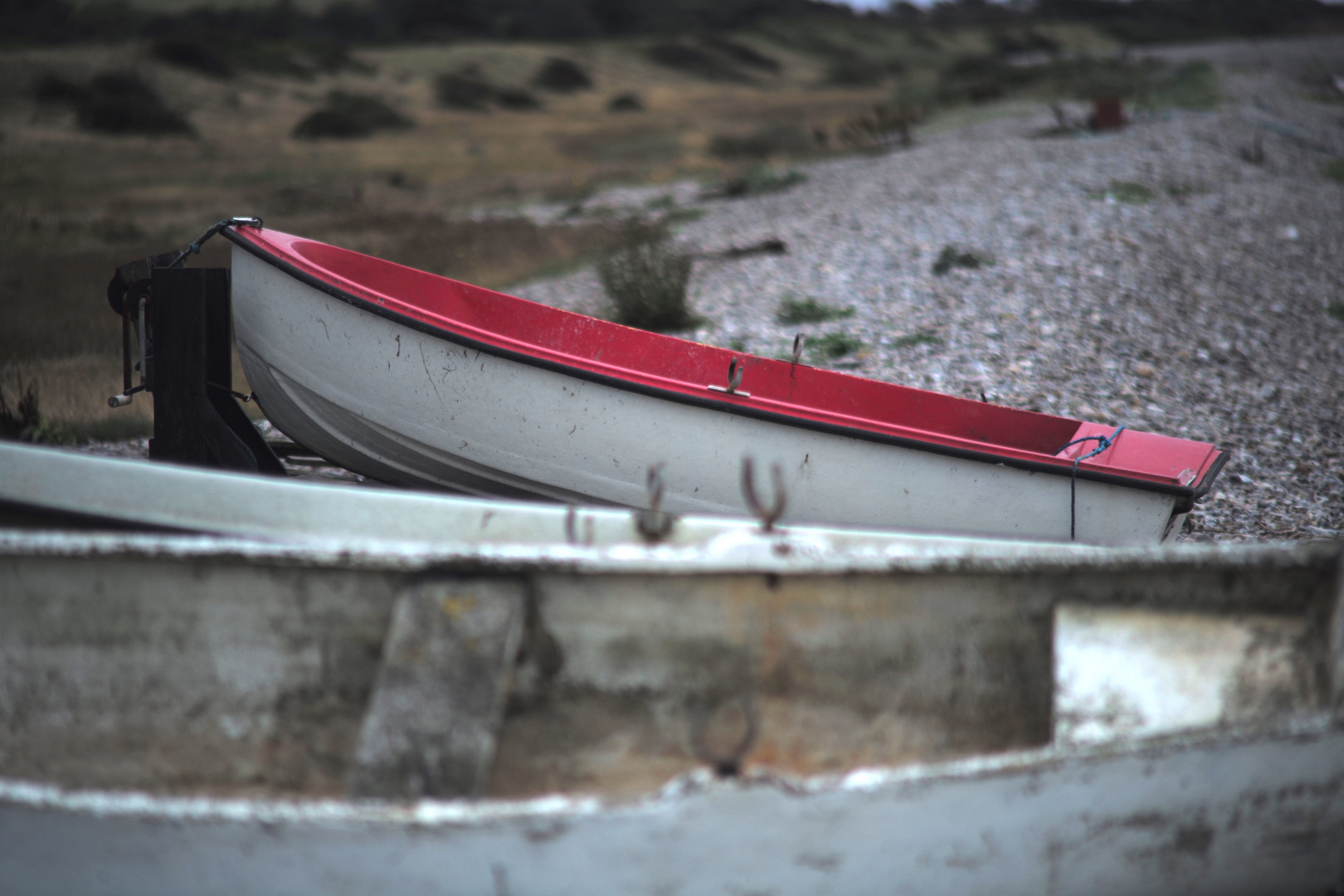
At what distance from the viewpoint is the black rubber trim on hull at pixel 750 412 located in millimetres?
3562

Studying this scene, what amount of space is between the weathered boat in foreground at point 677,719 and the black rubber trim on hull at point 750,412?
121 cm

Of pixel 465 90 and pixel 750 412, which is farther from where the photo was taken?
pixel 465 90

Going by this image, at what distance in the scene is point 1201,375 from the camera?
259 inches

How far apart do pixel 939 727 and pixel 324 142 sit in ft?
81.2

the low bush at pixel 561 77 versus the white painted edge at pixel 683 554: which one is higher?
the low bush at pixel 561 77

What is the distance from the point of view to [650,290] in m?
7.56

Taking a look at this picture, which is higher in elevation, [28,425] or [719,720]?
[28,425]

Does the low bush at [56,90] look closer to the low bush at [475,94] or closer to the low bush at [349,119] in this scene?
the low bush at [349,119]

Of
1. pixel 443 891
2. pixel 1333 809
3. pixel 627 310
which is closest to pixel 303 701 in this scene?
pixel 443 891

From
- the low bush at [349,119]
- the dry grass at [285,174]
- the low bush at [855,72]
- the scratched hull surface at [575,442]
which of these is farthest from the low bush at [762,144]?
the low bush at [855,72]

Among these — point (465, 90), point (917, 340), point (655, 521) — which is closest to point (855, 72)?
point (465, 90)

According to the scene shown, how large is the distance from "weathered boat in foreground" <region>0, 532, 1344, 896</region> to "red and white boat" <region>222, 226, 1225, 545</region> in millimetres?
1167

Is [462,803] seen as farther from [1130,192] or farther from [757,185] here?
[757,185]

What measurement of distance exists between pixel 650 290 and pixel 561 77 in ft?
112
